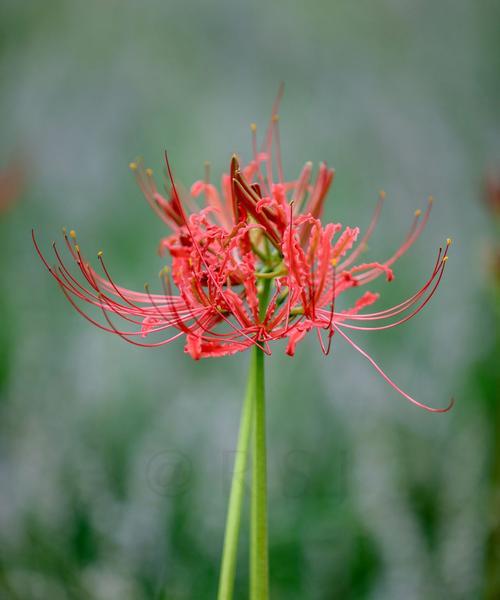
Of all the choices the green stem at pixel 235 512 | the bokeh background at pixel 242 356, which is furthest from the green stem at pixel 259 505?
the bokeh background at pixel 242 356

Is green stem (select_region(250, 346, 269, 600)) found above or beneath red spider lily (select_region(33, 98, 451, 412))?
beneath

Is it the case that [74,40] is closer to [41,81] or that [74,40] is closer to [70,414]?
[41,81]

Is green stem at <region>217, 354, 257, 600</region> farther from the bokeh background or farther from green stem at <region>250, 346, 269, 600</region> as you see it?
the bokeh background

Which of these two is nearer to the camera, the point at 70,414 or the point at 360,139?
the point at 70,414

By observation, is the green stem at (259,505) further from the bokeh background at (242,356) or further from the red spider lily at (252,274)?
the bokeh background at (242,356)

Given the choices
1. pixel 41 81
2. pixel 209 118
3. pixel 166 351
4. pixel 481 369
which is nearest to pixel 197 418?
pixel 166 351

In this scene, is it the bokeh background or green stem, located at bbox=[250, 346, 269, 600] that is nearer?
green stem, located at bbox=[250, 346, 269, 600]

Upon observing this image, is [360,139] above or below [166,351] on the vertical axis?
above

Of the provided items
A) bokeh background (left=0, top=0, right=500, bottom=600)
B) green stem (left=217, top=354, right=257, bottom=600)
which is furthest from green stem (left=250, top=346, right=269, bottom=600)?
bokeh background (left=0, top=0, right=500, bottom=600)
